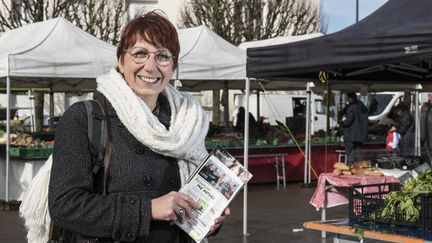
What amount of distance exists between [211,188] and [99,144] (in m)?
0.39

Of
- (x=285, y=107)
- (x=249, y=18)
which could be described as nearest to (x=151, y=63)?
(x=249, y=18)

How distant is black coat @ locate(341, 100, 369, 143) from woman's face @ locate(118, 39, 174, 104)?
12.0 metres

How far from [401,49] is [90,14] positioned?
795 inches

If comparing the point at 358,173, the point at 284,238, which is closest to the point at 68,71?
the point at 284,238

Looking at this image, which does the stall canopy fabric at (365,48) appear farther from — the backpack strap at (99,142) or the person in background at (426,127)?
the person in background at (426,127)

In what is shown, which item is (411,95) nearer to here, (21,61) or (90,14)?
(90,14)

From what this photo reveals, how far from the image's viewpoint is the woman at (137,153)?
2.15 metres

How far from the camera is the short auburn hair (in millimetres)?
A: 2334

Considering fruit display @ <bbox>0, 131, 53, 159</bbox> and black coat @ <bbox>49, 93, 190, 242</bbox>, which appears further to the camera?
fruit display @ <bbox>0, 131, 53, 159</bbox>

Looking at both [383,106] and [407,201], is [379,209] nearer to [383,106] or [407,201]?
[407,201]

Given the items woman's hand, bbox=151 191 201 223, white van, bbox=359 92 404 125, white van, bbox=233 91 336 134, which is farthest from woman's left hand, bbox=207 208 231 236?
white van, bbox=359 92 404 125

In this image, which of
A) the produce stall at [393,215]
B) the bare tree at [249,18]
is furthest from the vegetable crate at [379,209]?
the bare tree at [249,18]

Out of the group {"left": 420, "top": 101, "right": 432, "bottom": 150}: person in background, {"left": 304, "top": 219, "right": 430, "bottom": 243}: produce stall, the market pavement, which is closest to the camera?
{"left": 304, "top": 219, "right": 430, "bottom": 243}: produce stall

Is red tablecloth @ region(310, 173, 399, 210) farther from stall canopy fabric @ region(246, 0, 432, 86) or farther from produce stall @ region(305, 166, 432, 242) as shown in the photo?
produce stall @ region(305, 166, 432, 242)
